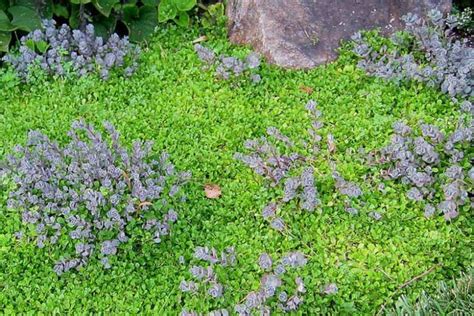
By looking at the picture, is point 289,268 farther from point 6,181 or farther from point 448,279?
point 6,181

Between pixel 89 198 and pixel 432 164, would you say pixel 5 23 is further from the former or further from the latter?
pixel 432 164

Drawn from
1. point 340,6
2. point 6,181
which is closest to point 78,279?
point 6,181

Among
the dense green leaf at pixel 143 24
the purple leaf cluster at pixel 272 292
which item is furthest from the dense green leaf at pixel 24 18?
the purple leaf cluster at pixel 272 292

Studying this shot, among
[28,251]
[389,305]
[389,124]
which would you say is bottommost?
[28,251]

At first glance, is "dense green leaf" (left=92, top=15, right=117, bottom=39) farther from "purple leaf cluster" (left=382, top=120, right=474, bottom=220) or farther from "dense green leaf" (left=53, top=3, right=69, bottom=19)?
"purple leaf cluster" (left=382, top=120, right=474, bottom=220)

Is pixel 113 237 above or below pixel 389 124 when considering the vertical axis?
below

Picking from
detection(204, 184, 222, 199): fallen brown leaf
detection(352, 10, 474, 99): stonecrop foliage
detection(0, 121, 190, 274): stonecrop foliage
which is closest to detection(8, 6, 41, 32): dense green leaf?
detection(0, 121, 190, 274): stonecrop foliage

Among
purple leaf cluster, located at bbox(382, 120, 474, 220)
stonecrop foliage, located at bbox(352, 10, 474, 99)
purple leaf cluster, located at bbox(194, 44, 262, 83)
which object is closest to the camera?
purple leaf cluster, located at bbox(382, 120, 474, 220)
